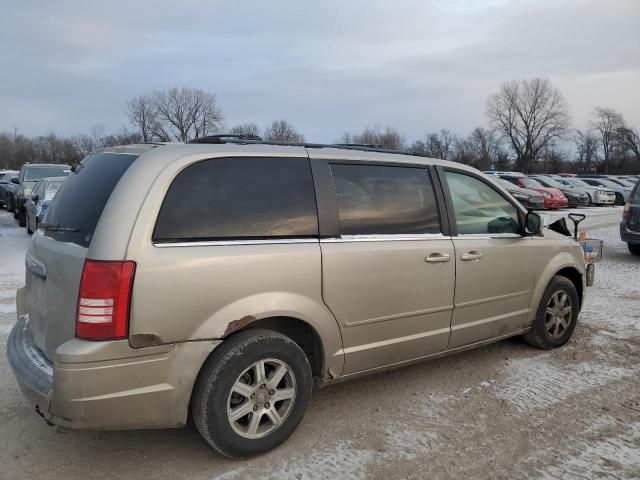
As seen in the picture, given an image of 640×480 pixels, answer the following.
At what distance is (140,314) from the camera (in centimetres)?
259

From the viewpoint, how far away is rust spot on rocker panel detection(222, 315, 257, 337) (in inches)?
111

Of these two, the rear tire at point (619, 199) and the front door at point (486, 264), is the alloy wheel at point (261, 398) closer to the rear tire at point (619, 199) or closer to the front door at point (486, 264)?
the front door at point (486, 264)

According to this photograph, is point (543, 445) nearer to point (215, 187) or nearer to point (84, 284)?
point (215, 187)

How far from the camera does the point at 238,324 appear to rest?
112 inches

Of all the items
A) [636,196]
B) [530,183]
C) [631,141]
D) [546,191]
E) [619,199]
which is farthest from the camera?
[631,141]

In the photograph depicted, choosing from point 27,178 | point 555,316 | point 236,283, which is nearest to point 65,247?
point 236,283

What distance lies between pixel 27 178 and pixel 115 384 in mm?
16673

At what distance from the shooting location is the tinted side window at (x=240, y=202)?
9.18ft

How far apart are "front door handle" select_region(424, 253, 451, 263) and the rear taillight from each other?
2.04m

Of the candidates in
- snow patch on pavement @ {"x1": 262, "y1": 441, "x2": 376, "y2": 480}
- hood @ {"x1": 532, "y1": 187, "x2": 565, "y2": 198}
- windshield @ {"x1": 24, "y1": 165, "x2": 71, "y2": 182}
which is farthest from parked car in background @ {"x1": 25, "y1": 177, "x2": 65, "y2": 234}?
hood @ {"x1": 532, "y1": 187, "x2": 565, "y2": 198}

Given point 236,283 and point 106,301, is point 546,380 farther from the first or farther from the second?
point 106,301

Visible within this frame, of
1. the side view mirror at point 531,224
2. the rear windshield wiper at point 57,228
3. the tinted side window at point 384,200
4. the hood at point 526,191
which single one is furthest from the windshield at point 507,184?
the rear windshield wiper at point 57,228

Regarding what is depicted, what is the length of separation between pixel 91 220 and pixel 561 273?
13.6ft

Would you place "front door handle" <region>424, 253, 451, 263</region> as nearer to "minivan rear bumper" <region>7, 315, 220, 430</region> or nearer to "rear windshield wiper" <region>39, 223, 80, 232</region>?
"minivan rear bumper" <region>7, 315, 220, 430</region>
